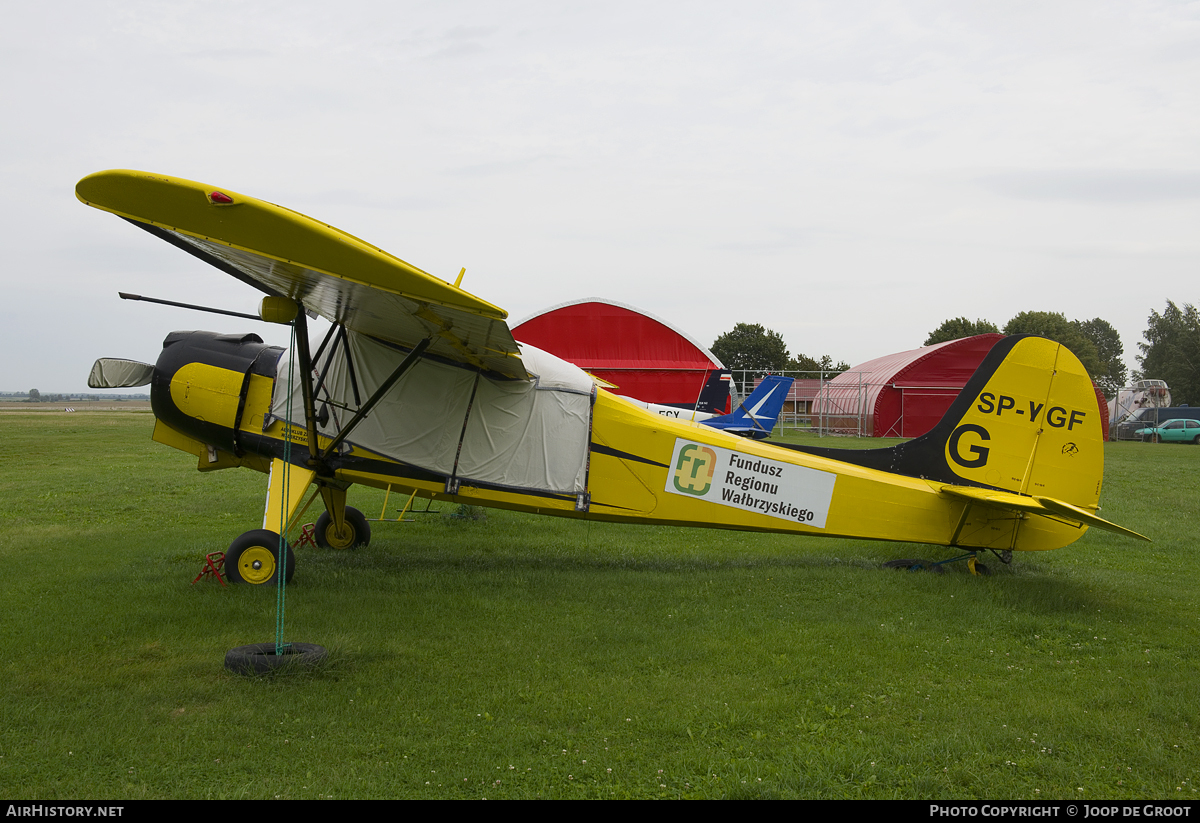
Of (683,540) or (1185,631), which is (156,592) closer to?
(683,540)

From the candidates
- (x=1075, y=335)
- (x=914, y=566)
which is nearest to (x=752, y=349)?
(x=1075, y=335)

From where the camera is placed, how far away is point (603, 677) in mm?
5320

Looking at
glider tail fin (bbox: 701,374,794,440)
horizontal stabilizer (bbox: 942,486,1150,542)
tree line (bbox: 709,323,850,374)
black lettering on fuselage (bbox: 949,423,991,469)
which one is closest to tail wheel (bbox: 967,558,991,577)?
horizontal stabilizer (bbox: 942,486,1150,542)

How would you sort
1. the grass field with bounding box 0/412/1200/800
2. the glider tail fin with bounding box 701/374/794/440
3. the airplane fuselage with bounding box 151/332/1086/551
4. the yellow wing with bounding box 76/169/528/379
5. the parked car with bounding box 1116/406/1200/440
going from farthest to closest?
1. the parked car with bounding box 1116/406/1200/440
2. the glider tail fin with bounding box 701/374/794/440
3. the airplane fuselage with bounding box 151/332/1086/551
4. the yellow wing with bounding box 76/169/528/379
5. the grass field with bounding box 0/412/1200/800

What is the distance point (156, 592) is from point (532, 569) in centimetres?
374

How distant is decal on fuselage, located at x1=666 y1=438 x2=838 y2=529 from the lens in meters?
8.32

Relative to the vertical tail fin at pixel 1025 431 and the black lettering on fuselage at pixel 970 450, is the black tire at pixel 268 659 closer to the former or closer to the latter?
the vertical tail fin at pixel 1025 431

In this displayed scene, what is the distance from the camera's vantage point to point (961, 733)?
4500mm

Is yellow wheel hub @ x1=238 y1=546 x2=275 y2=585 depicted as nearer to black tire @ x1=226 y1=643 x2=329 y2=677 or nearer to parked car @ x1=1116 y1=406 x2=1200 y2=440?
black tire @ x1=226 y1=643 x2=329 y2=677

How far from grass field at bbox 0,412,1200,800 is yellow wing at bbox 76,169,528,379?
255 centimetres

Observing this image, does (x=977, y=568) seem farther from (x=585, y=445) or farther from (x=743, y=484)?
(x=585, y=445)

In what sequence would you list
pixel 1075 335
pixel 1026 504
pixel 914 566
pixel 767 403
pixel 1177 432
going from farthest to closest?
pixel 1075 335 < pixel 1177 432 < pixel 767 403 < pixel 914 566 < pixel 1026 504

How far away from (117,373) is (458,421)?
3.68 metres

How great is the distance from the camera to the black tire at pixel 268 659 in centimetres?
514
